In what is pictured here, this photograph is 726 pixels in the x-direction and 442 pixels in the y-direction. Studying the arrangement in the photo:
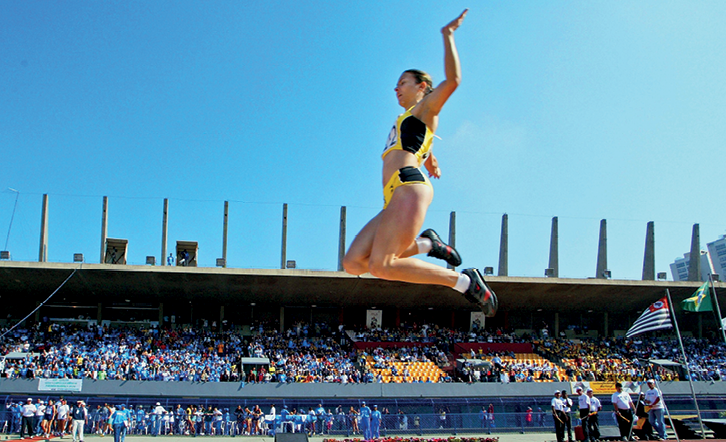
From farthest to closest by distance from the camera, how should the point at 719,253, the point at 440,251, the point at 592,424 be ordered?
1. the point at 719,253
2. the point at 592,424
3. the point at 440,251

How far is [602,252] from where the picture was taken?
42.5 metres

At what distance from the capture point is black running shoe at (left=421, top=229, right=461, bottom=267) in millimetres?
6262

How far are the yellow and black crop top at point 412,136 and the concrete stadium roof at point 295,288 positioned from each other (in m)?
27.6

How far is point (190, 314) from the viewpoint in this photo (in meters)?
39.4

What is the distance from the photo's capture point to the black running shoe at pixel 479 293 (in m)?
6.12

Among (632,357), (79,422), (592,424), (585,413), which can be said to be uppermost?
(585,413)

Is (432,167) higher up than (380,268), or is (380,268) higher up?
(432,167)

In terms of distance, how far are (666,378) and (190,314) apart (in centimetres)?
2803

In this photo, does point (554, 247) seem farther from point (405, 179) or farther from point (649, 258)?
point (405, 179)

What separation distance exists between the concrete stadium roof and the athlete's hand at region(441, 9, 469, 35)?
28084 mm

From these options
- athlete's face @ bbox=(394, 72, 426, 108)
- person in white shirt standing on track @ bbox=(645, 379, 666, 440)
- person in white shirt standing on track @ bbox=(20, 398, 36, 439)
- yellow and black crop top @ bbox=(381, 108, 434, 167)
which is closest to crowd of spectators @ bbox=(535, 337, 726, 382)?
person in white shirt standing on track @ bbox=(645, 379, 666, 440)

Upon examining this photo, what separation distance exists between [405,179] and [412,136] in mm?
494

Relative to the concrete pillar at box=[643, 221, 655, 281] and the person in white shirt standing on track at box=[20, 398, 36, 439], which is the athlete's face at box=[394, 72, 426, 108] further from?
the concrete pillar at box=[643, 221, 655, 281]

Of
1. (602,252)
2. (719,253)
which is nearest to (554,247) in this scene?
(602,252)
